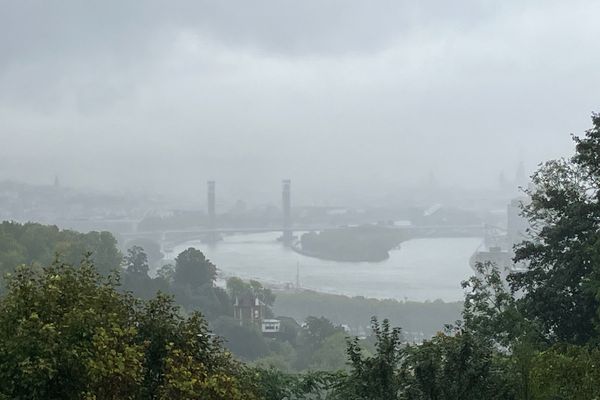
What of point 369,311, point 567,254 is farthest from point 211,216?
point 567,254

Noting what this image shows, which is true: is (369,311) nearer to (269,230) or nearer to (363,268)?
(363,268)

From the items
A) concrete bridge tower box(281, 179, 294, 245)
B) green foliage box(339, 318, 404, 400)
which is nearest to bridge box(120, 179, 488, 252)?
concrete bridge tower box(281, 179, 294, 245)

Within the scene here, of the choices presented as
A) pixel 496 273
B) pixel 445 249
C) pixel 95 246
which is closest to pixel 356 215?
pixel 445 249

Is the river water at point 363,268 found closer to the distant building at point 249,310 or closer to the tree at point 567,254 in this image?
the distant building at point 249,310

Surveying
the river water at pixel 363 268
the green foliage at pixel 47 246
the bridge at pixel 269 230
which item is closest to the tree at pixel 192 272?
the green foliage at pixel 47 246

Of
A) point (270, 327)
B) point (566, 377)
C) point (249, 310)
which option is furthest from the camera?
point (249, 310)
